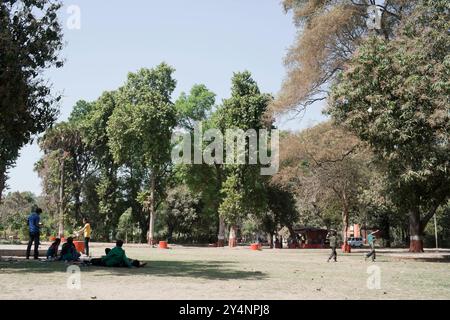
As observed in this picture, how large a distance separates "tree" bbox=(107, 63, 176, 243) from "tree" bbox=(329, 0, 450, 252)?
29430 mm

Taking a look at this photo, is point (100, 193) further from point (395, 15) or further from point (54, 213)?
point (395, 15)

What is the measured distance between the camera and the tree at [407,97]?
20.5m

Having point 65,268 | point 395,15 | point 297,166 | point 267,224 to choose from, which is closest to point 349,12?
point 395,15

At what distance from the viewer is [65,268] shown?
1488 centimetres

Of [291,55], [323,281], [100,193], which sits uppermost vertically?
[291,55]

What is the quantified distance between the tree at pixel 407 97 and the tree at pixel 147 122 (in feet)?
96.6

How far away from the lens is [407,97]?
21.1 meters

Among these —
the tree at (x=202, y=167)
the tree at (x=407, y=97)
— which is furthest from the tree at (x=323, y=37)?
the tree at (x=202, y=167)

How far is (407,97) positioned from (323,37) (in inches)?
458

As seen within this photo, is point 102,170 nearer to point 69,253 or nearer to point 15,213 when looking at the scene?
point 15,213

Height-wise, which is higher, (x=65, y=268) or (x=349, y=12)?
(x=349, y=12)

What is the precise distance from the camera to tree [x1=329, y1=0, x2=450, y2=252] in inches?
805
